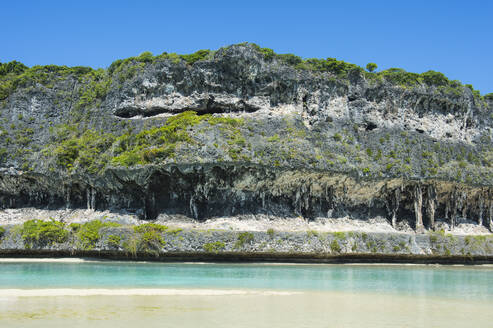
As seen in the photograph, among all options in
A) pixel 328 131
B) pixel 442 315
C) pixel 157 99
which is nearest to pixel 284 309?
pixel 442 315

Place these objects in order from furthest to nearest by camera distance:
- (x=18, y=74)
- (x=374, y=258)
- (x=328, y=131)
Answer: (x=18, y=74), (x=328, y=131), (x=374, y=258)

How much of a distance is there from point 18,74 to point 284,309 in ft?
129

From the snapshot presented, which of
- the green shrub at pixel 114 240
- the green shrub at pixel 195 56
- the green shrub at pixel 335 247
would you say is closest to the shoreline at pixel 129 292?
the green shrub at pixel 114 240

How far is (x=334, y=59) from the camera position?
40656 millimetres

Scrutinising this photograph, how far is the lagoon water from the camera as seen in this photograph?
434 inches

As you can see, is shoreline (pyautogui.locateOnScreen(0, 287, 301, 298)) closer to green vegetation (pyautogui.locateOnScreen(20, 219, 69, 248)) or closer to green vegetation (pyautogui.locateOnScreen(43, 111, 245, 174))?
green vegetation (pyautogui.locateOnScreen(20, 219, 69, 248))

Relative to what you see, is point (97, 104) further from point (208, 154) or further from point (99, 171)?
point (208, 154)

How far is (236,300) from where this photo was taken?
14.1 metres

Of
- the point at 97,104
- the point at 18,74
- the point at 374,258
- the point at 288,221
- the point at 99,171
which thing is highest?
the point at 18,74

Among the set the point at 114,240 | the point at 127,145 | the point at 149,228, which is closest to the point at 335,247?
the point at 149,228

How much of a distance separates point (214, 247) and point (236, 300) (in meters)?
14.7

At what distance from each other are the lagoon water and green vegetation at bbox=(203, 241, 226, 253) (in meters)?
6.24

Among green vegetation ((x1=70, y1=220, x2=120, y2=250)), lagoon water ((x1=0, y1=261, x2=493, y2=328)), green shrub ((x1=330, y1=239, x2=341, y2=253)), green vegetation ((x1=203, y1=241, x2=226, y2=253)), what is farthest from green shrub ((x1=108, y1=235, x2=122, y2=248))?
green shrub ((x1=330, y1=239, x2=341, y2=253))

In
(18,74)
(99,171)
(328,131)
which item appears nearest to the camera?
(99,171)
